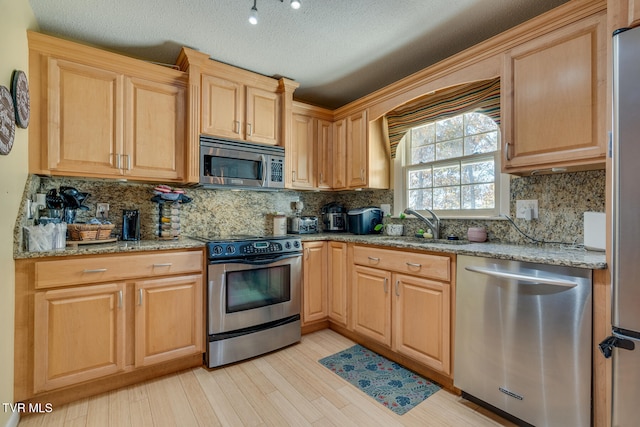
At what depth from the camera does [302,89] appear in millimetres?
3240

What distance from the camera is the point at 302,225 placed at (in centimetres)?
328

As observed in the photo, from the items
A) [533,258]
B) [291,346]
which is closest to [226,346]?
[291,346]

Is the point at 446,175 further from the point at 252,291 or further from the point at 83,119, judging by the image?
the point at 83,119

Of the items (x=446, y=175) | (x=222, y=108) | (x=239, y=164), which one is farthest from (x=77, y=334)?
(x=446, y=175)

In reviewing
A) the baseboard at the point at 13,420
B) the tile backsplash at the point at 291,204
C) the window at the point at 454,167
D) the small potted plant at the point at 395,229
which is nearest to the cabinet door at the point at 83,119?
the tile backsplash at the point at 291,204

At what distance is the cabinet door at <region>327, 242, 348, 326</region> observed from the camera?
2.80 metres

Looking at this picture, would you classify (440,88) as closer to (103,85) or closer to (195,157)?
(195,157)

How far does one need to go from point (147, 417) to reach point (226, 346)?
0.65 metres

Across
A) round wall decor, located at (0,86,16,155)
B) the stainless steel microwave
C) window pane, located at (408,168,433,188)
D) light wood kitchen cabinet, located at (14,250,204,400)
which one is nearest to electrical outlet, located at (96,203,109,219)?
light wood kitchen cabinet, located at (14,250,204,400)

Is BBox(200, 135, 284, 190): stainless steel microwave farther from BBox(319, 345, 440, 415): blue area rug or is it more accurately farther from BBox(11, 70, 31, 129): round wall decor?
BBox(319, 345, 440, 415): blue area rug

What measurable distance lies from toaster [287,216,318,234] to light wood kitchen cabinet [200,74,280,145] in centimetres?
88

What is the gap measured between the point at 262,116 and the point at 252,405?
233 centimetres

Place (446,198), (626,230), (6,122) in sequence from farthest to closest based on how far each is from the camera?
(446,198), (6,122), (626,230)

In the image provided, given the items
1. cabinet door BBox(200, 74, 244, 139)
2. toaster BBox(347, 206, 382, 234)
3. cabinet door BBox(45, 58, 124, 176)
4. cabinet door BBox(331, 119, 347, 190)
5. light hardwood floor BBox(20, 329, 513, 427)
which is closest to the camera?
light hardwood floor BBox(20, 329, 513, 427)
